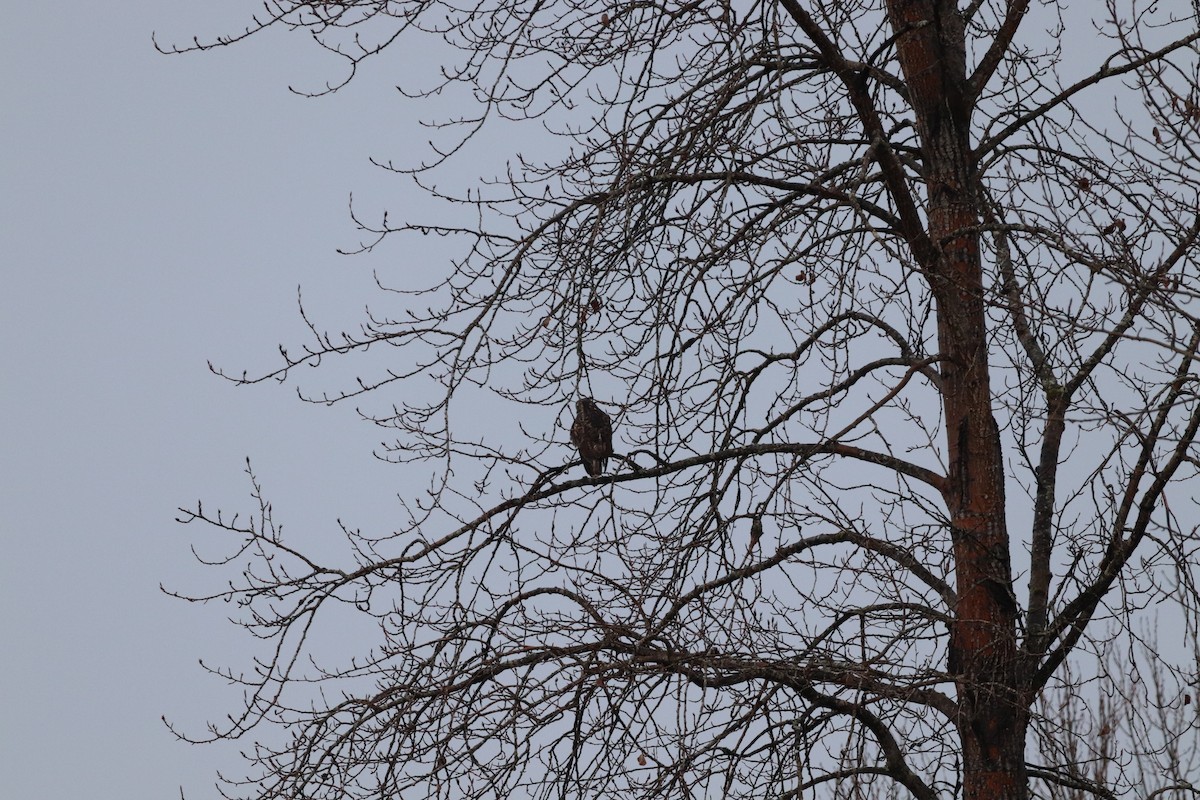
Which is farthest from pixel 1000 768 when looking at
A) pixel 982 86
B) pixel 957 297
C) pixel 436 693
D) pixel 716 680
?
pixel 982 86

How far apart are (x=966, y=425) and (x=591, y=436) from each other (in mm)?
1954

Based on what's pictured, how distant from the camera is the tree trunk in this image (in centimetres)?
639

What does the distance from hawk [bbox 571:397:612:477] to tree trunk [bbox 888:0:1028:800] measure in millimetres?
1760

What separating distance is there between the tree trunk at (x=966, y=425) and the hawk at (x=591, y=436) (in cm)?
176

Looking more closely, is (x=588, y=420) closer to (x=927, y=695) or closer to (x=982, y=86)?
(x=927, y=695)

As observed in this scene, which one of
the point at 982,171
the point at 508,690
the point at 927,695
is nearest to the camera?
the point at 508,690

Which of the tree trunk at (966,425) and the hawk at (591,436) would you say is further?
the hawk at (591,436)

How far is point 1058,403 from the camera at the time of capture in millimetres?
6230

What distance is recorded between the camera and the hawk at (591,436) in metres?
6.62

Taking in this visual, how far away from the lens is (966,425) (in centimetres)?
678

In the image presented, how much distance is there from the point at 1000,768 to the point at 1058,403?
181 cm

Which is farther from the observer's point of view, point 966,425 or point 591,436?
point 966,425

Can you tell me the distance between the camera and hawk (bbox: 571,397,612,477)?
6.62 m

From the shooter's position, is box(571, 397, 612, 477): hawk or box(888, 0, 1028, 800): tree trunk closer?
box(888, 0, 1028, 800): tree trunk
